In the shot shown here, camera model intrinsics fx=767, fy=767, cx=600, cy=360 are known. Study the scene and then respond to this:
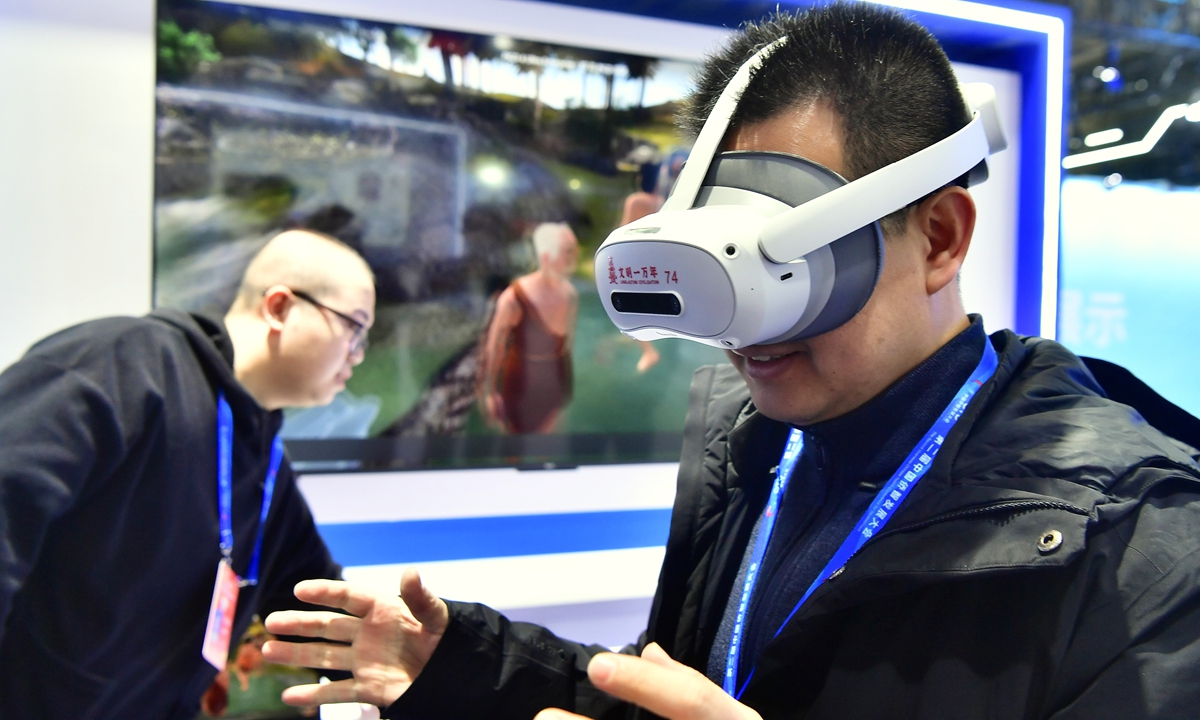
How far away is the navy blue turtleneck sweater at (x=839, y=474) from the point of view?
0.90 m

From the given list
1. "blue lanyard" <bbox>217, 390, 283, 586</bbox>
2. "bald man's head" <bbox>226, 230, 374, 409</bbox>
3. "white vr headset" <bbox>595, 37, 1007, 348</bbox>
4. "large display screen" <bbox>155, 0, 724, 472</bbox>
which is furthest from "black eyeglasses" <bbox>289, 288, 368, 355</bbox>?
"white vr headset" <bbox>595, 37, 1007, 348</bbox>

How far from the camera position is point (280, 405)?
6.49 feet

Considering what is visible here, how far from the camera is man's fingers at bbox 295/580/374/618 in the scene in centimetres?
105

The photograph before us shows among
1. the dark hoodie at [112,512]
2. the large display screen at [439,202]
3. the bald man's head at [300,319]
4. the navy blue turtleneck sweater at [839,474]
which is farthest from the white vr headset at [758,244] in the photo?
the large display screen at [439,202]

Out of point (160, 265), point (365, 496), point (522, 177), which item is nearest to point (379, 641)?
point (365, 496)

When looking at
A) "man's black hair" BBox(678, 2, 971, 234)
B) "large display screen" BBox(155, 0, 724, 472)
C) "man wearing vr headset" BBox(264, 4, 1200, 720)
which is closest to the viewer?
"man wearing vr headset" BBox(264, 4, 1200, 720)

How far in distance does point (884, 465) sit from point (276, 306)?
156cm

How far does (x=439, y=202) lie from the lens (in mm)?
2357

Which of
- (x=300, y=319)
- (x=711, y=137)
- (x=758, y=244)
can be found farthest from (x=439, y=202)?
(x=758, y=244)

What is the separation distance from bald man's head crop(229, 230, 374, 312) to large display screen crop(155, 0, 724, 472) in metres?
0.13

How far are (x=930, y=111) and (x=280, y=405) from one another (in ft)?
5.50

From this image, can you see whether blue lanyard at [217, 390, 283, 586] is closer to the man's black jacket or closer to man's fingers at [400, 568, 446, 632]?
man's fingers at [400, 568, 446, 632]

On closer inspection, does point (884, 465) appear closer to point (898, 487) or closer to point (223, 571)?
point (898, 487)

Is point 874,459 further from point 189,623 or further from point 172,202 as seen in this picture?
point 172,202
